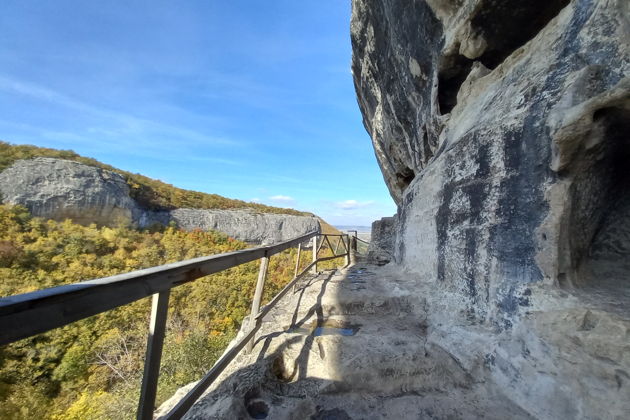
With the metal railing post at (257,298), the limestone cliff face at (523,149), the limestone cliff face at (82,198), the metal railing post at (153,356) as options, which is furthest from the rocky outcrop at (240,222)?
the metal railing post at (153,356)

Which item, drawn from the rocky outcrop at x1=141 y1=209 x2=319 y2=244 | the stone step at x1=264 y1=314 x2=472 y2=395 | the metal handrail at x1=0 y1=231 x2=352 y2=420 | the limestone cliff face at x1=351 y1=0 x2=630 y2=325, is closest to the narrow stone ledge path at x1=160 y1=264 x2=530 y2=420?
the stone step at x1=264 y1=314 x2=472 y2=395

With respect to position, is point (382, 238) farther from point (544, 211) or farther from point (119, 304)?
point (119, 304)

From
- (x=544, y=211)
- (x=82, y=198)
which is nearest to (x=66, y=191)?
(x=82, y=198)

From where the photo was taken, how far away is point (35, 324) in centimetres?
69

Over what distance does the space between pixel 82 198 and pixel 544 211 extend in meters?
37.3

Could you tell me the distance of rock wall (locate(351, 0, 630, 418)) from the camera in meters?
1.58

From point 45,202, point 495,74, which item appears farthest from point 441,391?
point 45,202

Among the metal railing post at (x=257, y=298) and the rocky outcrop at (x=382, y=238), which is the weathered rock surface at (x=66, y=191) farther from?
the metal railing post at (x=257, y=298)

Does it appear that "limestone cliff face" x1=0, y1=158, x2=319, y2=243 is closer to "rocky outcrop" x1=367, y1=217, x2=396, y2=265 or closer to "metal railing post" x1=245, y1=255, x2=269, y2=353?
"rocky outcrop" x1=367, y1=217, x2=396, y2=265

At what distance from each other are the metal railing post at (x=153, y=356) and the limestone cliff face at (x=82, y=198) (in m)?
36.0

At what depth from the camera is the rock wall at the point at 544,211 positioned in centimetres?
158

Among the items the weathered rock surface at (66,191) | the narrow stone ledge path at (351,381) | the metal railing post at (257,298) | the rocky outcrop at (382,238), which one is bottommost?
the narrow stone ledge path at (351,381)

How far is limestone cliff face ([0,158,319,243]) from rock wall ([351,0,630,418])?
3615 cm

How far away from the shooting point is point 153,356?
112cm
